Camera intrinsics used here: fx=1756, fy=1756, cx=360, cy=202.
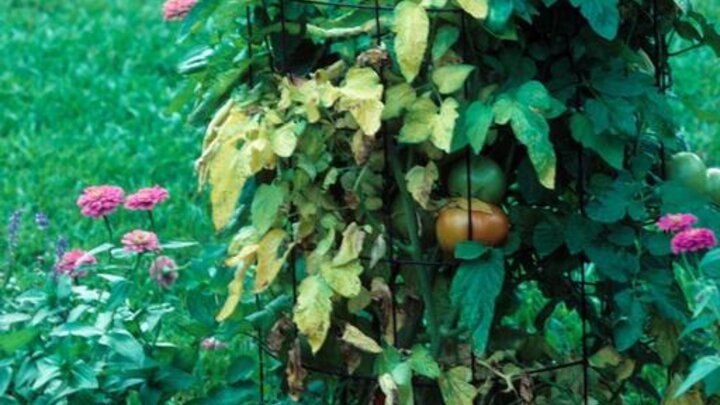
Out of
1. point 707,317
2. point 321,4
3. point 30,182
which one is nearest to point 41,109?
point 30,182

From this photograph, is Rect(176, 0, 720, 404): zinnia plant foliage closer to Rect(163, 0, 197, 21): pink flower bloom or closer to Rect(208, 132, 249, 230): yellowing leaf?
Rect(208, 132, 249, 230): yellowing leaf

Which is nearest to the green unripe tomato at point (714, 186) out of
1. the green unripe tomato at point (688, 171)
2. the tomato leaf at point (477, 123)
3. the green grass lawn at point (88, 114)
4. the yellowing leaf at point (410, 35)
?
the green unripe tomato at point (688, 171)

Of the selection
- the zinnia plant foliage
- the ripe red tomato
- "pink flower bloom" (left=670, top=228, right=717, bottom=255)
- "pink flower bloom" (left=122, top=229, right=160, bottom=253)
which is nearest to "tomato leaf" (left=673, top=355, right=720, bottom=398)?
the zinnia plant foliage

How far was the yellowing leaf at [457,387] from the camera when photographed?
3402 mm

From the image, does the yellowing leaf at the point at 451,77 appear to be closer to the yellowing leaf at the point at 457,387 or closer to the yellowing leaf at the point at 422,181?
the yellowing leaf at the point at 422,181

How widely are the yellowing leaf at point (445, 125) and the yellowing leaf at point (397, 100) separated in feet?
0.25

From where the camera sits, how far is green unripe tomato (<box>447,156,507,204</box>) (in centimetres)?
335

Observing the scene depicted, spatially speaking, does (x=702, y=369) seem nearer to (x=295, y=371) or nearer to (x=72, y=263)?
(x=295, y=371)

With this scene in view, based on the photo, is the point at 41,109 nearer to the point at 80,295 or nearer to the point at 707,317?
the point at 80,295

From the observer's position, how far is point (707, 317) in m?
3.11

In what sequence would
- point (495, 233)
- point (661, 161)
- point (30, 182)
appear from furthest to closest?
point (30, 182) < point (661, 161) < point (495, 233)

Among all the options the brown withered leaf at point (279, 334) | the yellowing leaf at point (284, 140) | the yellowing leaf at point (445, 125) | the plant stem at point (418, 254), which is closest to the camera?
the yellowing leaf at point (445, 125)

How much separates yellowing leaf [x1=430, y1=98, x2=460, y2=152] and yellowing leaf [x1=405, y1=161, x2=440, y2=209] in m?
0.07

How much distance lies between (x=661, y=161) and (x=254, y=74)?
2.80 feet
